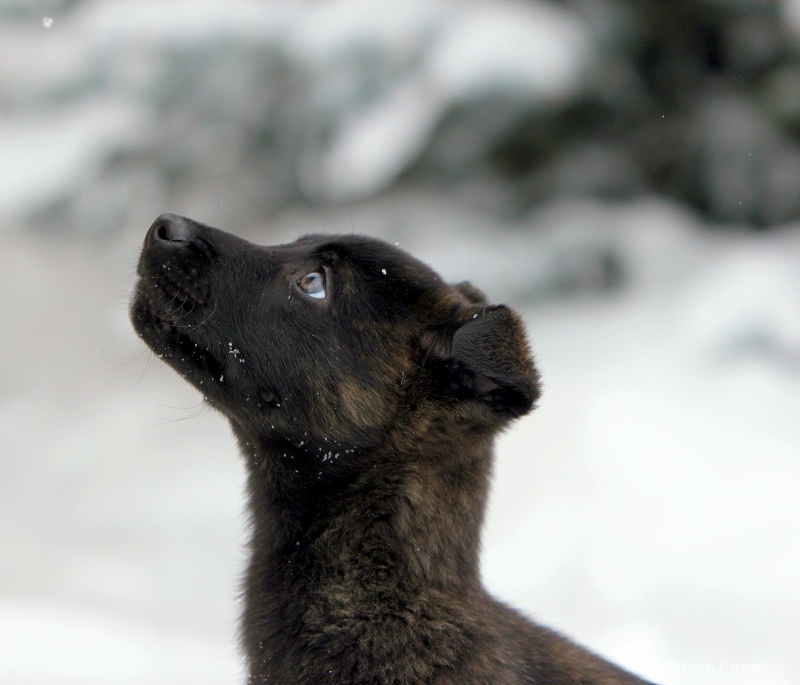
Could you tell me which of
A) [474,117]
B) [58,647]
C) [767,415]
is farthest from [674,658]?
[474,117]

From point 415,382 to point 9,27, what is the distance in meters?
3.90

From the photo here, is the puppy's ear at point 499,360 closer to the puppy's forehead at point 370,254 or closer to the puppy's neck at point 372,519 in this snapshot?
the puppy's neck at point 372,519

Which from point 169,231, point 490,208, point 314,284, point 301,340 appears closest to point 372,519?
point 301,340

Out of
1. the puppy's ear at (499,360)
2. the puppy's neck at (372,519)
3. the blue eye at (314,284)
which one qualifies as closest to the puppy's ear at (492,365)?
the puppy's ear at (499,360)

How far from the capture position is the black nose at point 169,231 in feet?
7.60

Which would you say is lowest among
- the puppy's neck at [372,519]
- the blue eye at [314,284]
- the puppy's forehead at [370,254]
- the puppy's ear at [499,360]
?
the puppy's neck at [372,519]

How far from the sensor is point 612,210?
5.81 metres

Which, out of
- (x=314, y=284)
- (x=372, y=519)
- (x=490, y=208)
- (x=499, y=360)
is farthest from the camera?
(x=490, y=208)

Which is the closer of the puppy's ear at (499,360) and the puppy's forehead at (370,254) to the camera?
the puppy's ear at (499,360)

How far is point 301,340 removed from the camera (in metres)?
2.38

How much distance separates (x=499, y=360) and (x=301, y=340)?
52cm

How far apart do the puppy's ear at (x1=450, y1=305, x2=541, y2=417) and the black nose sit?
684 mm

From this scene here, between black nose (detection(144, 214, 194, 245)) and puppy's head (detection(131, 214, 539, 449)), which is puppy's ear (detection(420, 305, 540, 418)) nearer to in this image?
puppy's head (detection(131, 214, 539, 449))

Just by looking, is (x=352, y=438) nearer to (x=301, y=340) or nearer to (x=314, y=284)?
(x=301, y=340)
